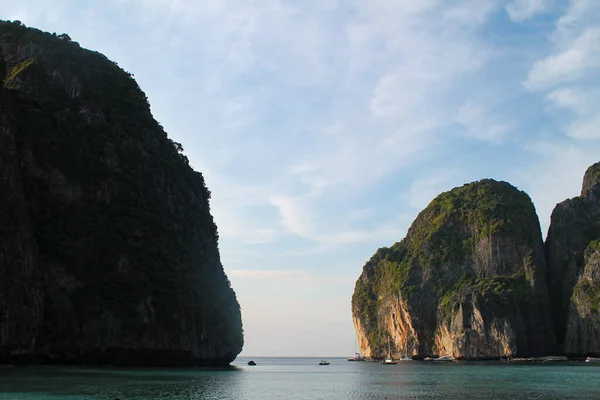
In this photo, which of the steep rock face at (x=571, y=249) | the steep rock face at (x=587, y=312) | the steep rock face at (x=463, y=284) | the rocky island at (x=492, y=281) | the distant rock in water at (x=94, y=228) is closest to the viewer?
the distant rock in water at (x=94, y=228)

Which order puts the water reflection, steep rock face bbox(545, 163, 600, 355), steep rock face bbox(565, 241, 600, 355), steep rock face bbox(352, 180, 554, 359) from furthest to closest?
steep rock face bbox(352, 180, 554, 359)
steep rock face bbox(545, 163, 600, 355)
steep rock face bbox(565, 241, 600, 355)
the water reflection

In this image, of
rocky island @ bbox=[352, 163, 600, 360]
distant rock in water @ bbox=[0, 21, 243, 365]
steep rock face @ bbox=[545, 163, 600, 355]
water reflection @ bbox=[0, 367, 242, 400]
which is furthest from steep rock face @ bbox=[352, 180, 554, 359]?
water reflection @ bbox=[0, 367, 242, 400]

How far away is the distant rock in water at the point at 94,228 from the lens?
7056 centimetres

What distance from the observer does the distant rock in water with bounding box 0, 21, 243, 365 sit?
70.6m

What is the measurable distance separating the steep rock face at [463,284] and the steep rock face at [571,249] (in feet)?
11.7

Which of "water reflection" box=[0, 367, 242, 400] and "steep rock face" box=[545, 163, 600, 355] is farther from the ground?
"steep rock face" box=[545, 163, 600, 355]

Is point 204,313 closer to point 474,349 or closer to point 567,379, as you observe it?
point 567,379

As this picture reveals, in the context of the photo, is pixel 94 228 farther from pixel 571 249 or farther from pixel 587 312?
pixel 571 249

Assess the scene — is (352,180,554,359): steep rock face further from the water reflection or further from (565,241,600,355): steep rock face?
the water reflection

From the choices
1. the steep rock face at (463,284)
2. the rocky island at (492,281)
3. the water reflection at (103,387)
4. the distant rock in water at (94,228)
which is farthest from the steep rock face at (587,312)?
the water reflection at (103,387)

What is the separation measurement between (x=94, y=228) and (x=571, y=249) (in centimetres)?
9980

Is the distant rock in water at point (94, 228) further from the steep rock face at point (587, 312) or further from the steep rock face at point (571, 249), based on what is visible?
the steep rock face at point (571, 249)

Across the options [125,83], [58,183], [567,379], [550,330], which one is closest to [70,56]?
[125,83]

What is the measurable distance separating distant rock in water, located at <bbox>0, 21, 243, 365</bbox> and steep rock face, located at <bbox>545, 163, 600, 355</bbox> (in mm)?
68714
